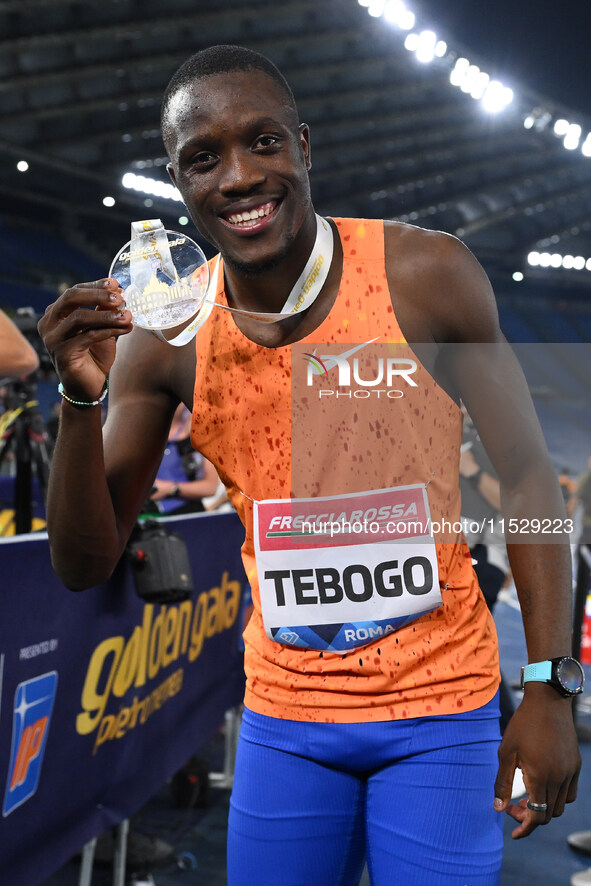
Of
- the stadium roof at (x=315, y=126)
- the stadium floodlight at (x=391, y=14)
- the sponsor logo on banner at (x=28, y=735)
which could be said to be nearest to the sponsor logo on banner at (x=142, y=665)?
the sponsor logo on banner at (x=28, y=735)

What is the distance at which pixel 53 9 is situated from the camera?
12.7m

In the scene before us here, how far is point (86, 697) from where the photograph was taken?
2.21m

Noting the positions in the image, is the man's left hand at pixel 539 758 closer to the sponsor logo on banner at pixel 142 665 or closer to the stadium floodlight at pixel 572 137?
the sponsor logo on banner at pixel 142 665

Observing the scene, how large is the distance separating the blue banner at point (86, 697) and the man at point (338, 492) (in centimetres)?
69

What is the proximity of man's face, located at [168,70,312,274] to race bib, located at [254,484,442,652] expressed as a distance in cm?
35

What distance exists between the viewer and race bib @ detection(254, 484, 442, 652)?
3.90 feet

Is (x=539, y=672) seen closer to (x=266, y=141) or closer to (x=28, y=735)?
(x=266, y=141)

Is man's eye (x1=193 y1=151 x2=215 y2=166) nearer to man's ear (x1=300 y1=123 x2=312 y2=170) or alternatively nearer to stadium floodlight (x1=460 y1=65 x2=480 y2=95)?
man's ear (x1=300 y1=123 x2=312 y2=170)

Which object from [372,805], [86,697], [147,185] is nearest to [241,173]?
[372,805]

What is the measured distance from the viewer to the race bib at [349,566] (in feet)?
3.90

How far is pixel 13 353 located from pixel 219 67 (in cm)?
117

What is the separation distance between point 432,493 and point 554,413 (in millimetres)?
20334

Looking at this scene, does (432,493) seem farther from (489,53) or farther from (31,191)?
(31,191)

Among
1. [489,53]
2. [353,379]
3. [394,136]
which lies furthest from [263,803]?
[394,136]
